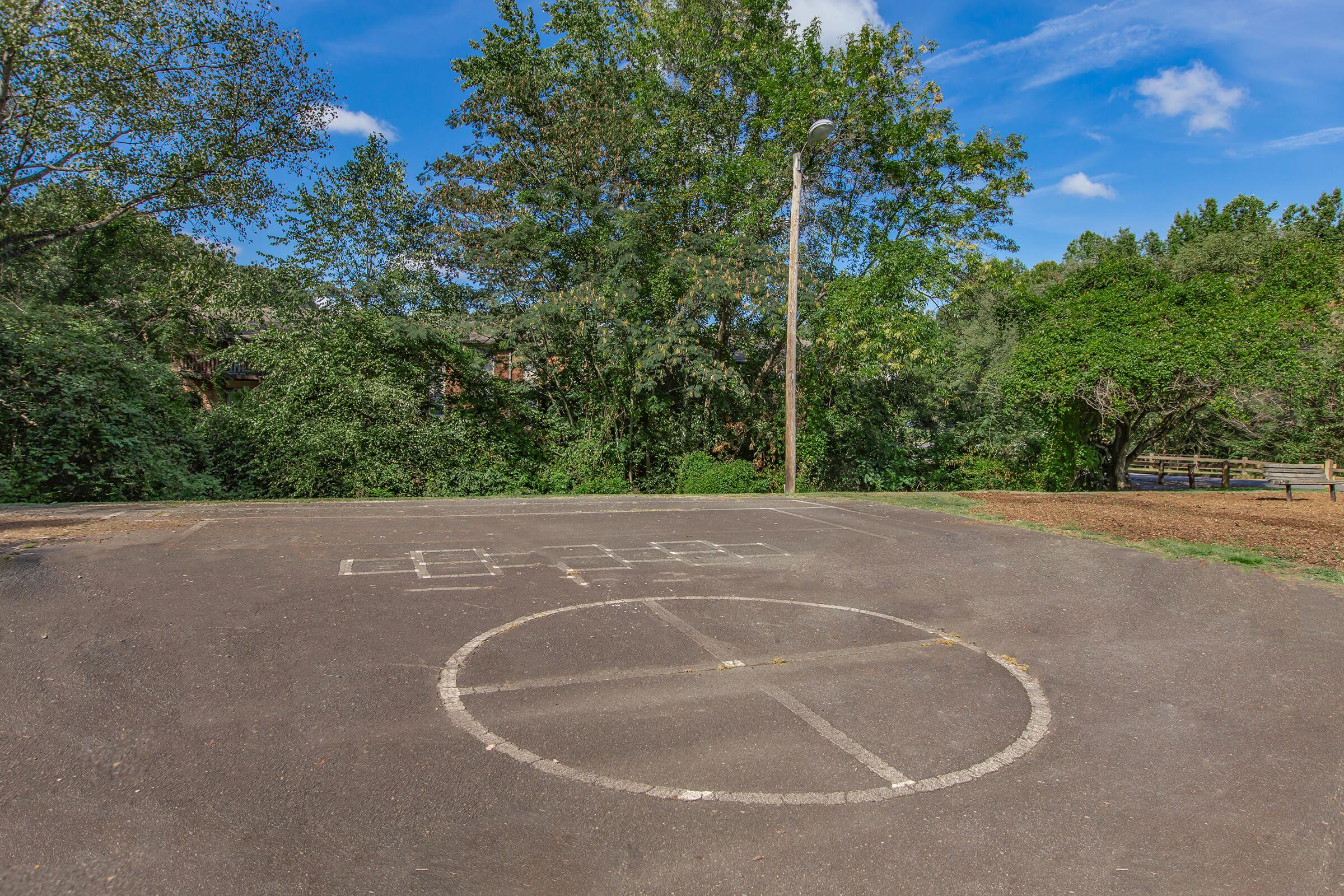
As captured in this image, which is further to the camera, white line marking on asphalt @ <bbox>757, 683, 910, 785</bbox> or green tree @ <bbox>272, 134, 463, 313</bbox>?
green tree @ <bbox>272, 134, 463, 313</bbox>

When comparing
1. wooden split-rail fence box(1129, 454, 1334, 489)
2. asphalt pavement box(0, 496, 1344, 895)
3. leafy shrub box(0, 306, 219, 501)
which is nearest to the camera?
asphalt pavement box(0, 496, 1344, 895)

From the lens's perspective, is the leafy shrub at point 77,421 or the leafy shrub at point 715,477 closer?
the leafy shrub at point 77,421

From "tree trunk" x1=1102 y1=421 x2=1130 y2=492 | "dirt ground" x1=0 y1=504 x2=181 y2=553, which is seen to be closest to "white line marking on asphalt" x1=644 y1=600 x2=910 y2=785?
"dirt ground" x1=0 y1=504 x2=181 y2=553

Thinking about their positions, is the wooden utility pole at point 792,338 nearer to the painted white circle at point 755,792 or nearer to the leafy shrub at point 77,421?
the painted white circle at point 755,792

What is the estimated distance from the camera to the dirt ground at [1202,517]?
28.8 feet

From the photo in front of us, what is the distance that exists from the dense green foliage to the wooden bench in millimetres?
1933

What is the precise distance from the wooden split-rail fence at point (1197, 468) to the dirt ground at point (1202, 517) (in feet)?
21.0

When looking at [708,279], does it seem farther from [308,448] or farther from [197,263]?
[197,263]

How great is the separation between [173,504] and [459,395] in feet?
27.7

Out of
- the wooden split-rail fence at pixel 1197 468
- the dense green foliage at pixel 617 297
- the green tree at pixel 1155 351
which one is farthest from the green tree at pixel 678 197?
the wooden split-rail fence at pixel 1197 468

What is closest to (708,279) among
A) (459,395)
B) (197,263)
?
(459,395)

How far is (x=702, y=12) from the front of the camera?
21188mm

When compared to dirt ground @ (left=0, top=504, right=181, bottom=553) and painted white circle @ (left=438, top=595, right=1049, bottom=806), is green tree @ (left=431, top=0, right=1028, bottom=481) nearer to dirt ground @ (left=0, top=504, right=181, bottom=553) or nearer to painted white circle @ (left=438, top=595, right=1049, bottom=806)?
dirt ground @ (left=0, top=504, right=181, bottom=553)

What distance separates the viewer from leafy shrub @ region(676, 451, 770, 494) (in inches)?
683
